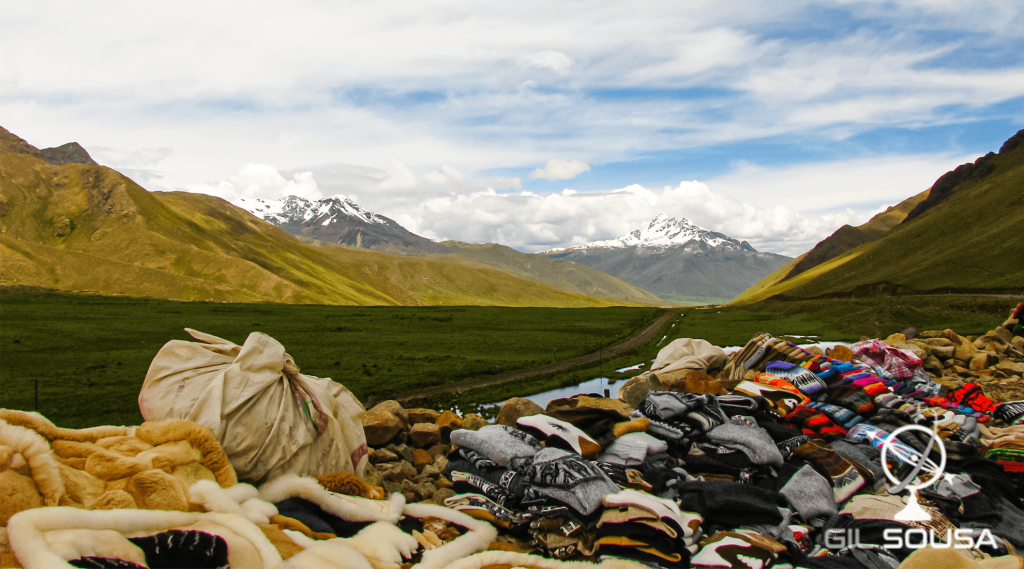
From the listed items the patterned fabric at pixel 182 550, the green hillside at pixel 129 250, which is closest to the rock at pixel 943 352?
the patterned fabric at pixel 182 550

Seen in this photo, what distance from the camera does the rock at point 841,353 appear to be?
366 inches

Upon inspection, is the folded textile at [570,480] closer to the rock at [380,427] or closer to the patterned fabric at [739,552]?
the patterned fabric at [739,552]

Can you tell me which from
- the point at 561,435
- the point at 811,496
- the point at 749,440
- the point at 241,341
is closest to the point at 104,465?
the point at 561,435

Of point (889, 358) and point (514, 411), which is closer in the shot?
point (514, 411)

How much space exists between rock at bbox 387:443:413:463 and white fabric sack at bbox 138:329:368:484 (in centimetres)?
107

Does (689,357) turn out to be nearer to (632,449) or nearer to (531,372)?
(632,449)

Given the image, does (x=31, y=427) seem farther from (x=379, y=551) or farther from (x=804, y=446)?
(x=804, y=446)

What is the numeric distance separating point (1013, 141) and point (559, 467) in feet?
611

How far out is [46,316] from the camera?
45.6 meters

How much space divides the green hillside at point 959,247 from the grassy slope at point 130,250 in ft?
353

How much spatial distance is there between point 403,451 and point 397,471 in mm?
886

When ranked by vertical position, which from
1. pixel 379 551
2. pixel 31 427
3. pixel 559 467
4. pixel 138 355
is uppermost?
pixel 31 427

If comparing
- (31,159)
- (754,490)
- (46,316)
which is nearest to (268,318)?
(46,316)

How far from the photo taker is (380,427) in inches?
260
